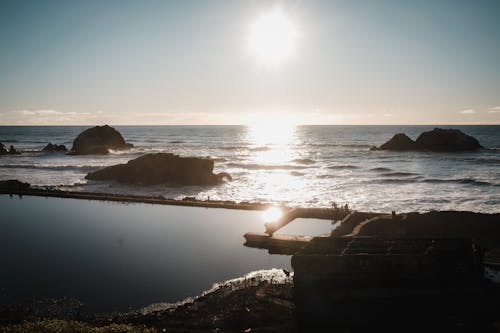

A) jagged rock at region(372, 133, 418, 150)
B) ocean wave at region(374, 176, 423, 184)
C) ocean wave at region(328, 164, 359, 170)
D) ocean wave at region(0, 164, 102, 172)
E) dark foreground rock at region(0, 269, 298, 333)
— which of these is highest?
jagged rock at region(372, 133, 418, 150)

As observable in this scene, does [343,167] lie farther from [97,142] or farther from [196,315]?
[97,142]

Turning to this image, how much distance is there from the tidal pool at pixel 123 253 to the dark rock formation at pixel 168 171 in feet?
51.1

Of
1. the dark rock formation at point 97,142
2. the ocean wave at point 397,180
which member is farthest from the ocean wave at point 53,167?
the ocean wave at point 397,180

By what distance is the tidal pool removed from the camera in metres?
18.1

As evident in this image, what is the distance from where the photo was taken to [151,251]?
2350 centimetres

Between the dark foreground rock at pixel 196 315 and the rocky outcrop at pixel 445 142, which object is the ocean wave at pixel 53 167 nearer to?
the dark foreground rock at pixel 196 315

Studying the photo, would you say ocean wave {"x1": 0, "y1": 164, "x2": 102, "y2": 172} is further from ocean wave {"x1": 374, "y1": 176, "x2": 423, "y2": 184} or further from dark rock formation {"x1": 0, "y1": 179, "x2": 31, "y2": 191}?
ocean wave {"x1": 374, "y1": 176, "x2": 423, "y2": 184}

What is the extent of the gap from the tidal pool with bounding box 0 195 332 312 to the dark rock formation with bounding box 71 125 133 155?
219 feet

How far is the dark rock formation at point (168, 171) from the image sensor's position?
171 feet

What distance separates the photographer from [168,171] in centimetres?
5266

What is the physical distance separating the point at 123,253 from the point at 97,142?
88.5 m

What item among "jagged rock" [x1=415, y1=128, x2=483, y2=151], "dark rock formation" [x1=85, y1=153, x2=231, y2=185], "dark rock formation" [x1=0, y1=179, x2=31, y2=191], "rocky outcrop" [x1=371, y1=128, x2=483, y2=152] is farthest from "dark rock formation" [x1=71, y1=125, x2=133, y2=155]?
"jagged rock" [x1=415, y1=128, x2=483, y2=151]

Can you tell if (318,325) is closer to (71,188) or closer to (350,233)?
(350,233)

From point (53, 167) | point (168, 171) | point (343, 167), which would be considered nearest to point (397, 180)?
point (343, 167)
